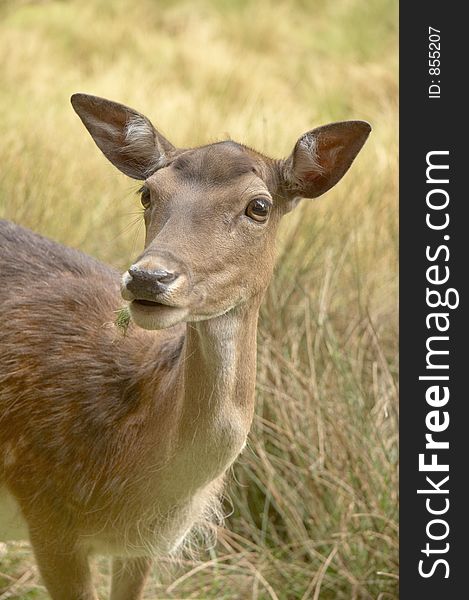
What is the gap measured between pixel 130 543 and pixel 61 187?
3.78 metres

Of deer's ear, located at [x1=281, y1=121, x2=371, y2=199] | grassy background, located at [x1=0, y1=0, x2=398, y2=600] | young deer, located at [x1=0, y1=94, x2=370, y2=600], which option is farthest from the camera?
grassy background, located at [x1=0, y1=0, x2=398, y2=600]

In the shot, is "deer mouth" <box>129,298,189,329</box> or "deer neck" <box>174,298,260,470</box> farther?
"deer neck" <box>174,298,260,470</box>

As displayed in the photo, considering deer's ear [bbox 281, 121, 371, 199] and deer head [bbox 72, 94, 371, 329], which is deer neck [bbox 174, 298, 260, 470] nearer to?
deer head [bbox 72, 94, 371, 329]

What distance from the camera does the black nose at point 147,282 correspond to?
3.42m

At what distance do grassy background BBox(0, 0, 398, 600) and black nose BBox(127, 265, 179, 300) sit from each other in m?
1.94

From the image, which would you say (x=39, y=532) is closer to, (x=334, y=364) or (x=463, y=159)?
(x=334, y=364)

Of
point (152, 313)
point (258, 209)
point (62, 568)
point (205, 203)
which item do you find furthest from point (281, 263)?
point (152, 313)

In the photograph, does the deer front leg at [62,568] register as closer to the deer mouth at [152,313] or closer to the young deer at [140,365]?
the young deer at [140,365]

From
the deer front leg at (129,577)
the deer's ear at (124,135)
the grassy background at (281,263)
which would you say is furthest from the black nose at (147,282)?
the grassy background at (281,263)

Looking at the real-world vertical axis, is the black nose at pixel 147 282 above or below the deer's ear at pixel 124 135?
below

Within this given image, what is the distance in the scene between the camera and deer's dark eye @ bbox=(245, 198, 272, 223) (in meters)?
3.95

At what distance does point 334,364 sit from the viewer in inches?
241

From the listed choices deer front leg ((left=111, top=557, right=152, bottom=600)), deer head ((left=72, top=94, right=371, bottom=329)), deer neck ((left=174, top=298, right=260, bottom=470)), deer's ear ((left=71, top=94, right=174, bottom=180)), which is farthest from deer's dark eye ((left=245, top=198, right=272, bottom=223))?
deer front leg ((left=111, top=557, right=152, bottom=600))

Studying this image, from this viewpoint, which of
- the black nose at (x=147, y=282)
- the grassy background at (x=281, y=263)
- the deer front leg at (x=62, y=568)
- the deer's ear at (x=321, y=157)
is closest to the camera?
the black nose at (x=147, y=282)
